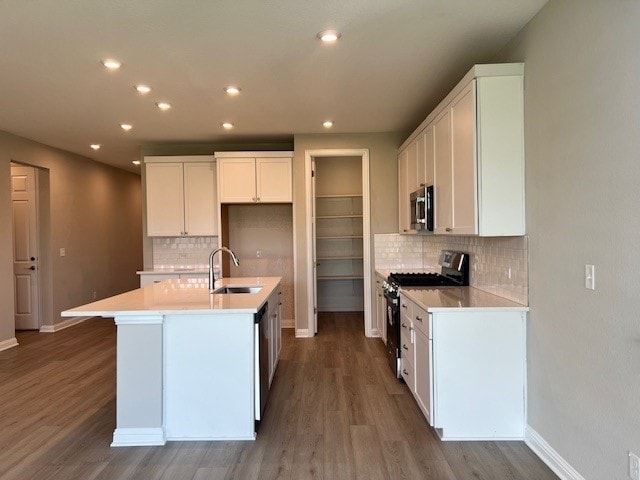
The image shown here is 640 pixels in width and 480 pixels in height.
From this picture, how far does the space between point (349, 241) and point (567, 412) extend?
4.84 meters

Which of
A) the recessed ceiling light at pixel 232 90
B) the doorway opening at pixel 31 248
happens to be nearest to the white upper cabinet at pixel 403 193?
the recessed ceiling light at pixel 232 90

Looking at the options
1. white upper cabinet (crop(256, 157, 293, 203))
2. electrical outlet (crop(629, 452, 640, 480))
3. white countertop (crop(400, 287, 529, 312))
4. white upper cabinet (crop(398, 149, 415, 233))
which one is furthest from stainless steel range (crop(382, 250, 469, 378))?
white upper cabinet (crop(256, 157, 293, 203))

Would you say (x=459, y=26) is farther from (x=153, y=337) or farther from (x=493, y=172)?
(x=153, y=337)

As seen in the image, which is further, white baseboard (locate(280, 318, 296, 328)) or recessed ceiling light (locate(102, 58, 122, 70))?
white baseboard (locate(280, 318, 296, 328))

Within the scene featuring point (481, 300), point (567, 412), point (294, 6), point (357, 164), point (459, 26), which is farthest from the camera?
point (357, 164)

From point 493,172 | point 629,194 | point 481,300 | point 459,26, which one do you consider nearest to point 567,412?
point 481,300

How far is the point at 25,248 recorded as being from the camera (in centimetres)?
579

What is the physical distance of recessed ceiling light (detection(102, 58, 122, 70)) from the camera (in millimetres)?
2962

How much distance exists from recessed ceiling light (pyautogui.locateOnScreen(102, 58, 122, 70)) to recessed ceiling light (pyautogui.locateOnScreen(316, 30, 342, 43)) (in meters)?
1.53

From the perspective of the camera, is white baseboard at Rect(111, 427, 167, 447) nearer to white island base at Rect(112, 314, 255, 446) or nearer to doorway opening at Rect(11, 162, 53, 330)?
white island base at Rect(112, 314, 255, 446)

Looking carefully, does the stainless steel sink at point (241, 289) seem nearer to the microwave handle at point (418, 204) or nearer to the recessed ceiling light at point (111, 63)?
the microwave handle at point (418, 204)

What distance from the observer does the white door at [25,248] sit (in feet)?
18.8

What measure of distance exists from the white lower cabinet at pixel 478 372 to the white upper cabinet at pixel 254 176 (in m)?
3.17

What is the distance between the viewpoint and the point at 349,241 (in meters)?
6.84
